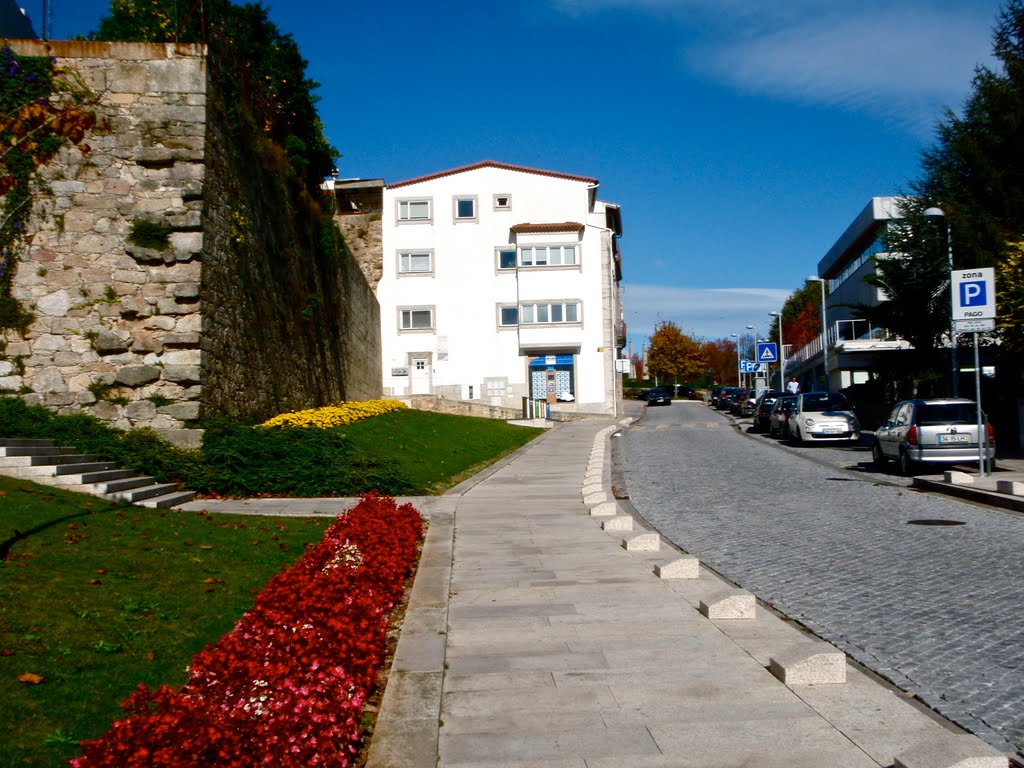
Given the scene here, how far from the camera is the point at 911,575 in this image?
8562mm

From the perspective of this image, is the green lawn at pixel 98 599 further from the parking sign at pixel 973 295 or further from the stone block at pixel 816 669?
the parking sign at pixel 973 295

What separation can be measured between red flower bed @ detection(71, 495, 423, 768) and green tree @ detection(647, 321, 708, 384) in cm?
8891

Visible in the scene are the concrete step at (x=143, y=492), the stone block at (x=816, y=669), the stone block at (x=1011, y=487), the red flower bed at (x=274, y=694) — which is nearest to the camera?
the red flower bed at (x=274, y=694)

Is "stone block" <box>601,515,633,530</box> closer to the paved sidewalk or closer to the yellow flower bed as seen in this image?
the paved sidewalk

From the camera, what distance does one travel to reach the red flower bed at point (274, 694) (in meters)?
3.33

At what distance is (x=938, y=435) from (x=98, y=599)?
1687 centimetres

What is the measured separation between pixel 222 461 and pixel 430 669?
10176mm

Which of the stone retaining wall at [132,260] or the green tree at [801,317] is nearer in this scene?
the stone retaining wall at [132,260]

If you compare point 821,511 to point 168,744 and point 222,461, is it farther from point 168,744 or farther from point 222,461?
point 168,744

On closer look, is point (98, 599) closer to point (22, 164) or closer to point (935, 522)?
point (935, 522)

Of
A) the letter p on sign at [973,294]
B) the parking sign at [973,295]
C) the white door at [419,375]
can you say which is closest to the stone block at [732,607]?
the parking sign at [973,295]

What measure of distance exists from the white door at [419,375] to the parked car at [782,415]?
2214cm

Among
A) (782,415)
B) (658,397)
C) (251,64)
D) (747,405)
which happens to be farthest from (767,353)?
(251,64)

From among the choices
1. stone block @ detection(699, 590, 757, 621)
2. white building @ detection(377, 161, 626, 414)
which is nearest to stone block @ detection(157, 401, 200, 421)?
stone block @ detection(699, 590, 757, 621)
